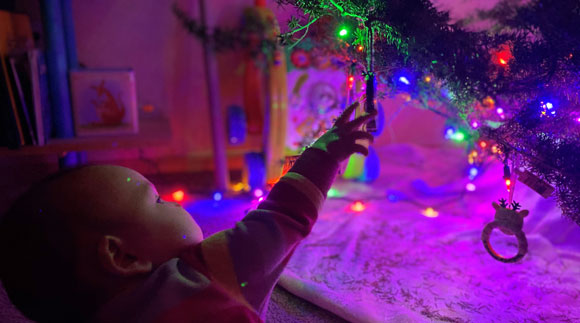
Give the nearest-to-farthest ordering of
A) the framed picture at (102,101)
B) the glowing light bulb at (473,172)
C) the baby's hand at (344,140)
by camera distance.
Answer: the baby's hand at (344,140), the framed picture at (102,101), the glowing light bulb at (473,172)

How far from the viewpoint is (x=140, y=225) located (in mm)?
587

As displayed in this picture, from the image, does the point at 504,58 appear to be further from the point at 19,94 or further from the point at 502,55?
the point at 19,94

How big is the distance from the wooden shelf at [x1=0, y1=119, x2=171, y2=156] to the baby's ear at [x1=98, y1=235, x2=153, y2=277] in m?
0.69

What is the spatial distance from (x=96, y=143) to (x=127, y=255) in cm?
80

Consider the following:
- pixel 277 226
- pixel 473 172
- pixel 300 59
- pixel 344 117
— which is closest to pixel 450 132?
pixel 473 172

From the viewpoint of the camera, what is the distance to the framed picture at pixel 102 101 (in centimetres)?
135

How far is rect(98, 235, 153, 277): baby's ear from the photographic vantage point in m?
0.55

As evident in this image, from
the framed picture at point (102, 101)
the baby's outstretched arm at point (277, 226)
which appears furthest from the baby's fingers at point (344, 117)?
the framed picture at point (102, 101)

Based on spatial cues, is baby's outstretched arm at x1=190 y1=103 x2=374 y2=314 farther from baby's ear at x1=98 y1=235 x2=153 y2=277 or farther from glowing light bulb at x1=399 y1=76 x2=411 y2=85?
glowing light bulb at x1=399 y1=76 x2=411 y2=85

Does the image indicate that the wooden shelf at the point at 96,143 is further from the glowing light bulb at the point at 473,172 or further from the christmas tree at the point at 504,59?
the glowing light bulb at the point at 473,172

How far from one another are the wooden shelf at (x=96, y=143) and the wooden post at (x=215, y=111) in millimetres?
309

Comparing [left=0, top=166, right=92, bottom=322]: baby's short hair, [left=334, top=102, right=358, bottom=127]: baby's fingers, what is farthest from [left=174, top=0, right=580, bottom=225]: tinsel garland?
[left=0, top=166, right=92, bottom=322]: baby's short hair

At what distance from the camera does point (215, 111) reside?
1781mm

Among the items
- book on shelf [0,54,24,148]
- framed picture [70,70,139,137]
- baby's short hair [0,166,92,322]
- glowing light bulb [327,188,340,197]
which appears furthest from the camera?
glowing light bulb [327,188,340,197]
